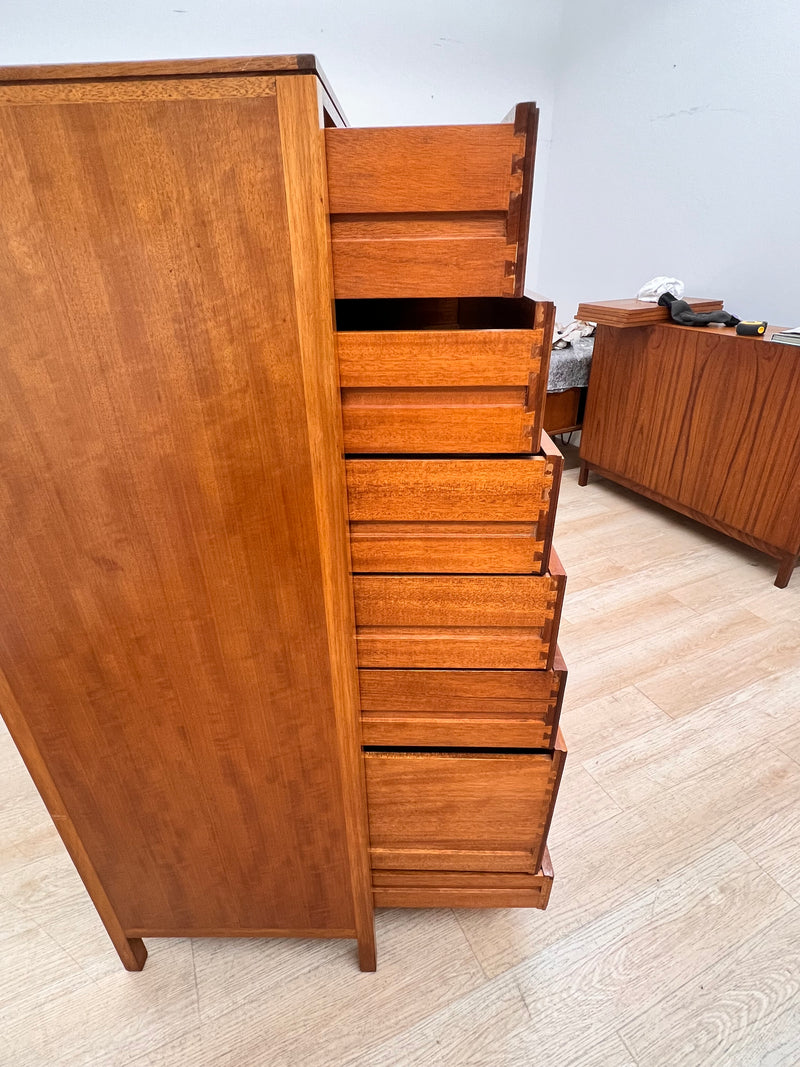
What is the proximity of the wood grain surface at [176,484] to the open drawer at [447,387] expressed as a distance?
5 cm

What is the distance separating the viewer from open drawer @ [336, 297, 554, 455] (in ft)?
1.69

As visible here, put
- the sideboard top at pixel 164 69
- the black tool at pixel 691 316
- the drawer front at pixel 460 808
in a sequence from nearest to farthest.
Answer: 1. the sideboard top at pixel 164 69
2. the drawer front at pixel 460 808
3. the black tool at pixel 691 316

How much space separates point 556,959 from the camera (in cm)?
91

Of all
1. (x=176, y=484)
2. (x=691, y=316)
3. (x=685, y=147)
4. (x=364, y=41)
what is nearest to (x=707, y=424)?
(x=691, y=316)

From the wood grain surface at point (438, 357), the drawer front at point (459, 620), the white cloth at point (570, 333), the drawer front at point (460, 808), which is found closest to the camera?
the wood grain surface at point (438, 357)

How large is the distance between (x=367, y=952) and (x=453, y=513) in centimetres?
74

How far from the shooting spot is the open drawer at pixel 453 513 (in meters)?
0.57

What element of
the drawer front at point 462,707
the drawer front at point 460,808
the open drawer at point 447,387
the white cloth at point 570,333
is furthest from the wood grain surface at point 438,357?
the white cloth at point 570,333

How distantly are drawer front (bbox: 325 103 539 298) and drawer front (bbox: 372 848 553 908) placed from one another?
81 centimetres

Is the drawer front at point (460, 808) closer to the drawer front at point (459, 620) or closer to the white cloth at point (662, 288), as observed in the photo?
the drawer front at point (459, 620)

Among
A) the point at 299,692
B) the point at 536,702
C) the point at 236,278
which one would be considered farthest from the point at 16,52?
the point at 536,702

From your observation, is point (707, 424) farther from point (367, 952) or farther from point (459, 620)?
point (367, 952)

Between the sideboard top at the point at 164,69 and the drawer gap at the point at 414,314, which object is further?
the drawer gap at the point at 414,314

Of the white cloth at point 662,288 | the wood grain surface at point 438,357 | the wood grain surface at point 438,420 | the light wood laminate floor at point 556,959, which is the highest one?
the wood grain surface at point 438,357
